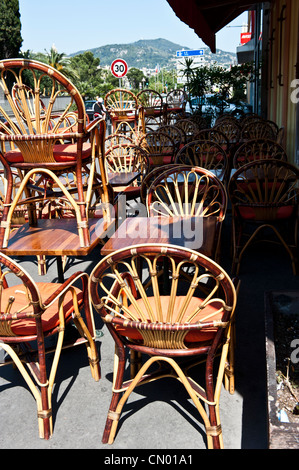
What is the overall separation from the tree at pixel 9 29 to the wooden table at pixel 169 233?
37953 millimetres

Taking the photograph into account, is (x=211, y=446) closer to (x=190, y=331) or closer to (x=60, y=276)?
(x=190, y=331)

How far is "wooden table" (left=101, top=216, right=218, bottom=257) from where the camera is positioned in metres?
A: 2.74

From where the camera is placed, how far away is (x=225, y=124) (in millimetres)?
8320

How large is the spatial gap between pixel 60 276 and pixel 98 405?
3.44 feet

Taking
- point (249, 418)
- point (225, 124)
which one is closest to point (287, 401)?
point (249, 418)

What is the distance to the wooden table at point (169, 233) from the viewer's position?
274 cm

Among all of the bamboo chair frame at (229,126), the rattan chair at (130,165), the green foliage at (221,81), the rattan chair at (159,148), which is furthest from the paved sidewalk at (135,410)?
the green foliage at (221,81)

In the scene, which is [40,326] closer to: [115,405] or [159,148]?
[115,405]

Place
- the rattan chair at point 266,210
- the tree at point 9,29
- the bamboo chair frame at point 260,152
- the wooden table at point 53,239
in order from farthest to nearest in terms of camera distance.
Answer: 1. the tree at point 9,29
2. the bamboo chair frame at point 260,152
3. the rattan chair at point 266,210
4. the wooden table at point 53,239

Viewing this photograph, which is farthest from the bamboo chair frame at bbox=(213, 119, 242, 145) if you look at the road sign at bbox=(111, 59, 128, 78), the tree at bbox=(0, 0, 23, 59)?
the tree at bbox=(0, 0, 23, 59)

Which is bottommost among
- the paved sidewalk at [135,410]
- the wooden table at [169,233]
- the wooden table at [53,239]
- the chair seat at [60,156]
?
the paved sidewalk at [135,410]

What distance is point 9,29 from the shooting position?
37000 millimetres

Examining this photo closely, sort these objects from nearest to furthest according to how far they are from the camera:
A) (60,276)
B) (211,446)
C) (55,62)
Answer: (211,446) → (60,276) → (55,62)

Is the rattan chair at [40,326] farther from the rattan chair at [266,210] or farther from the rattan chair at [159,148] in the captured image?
the rattan chair at [159,148]
